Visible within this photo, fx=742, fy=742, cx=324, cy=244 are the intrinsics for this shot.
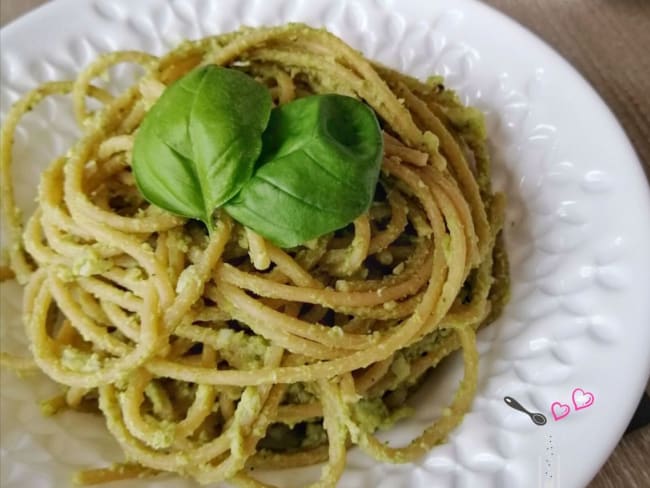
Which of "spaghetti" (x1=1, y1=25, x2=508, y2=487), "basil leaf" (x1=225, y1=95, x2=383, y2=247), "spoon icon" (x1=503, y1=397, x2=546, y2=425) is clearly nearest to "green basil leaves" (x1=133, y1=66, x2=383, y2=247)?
"basil leaf" (x1=225, y1=95, x2=383, y2=247)

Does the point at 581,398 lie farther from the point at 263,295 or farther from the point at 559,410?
the point at 263,295

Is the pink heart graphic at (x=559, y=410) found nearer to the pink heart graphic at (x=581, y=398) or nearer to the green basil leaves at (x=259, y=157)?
the pink heart graphic at (x=581, y=398)

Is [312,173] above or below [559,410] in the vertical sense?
above

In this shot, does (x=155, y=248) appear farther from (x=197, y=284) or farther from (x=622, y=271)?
(x=622, y=271)

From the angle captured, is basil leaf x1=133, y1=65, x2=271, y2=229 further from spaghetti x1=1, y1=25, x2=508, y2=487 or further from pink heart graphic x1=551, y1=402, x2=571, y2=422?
pink heart graphic x1=551, y1=402, x2=571, y2=422

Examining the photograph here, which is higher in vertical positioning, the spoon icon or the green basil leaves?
the green basil leaves

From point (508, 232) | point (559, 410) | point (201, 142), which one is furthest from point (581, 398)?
point (201, 142)

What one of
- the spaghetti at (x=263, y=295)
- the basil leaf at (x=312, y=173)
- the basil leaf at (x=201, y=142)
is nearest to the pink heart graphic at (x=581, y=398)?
the spaghetti at (x=263, y=295)
